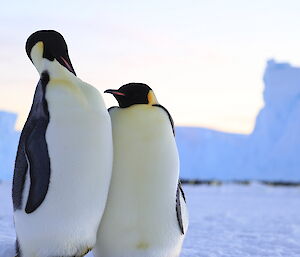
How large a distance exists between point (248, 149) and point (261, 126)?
126 cm

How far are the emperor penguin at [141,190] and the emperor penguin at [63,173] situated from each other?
100 mm

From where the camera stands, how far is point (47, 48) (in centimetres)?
209

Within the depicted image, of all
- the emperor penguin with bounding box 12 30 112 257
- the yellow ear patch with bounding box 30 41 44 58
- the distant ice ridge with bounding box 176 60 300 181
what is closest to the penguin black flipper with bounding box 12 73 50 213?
the emperor penguin with bounding box 12 30 112 257

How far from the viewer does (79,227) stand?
6.28 feet

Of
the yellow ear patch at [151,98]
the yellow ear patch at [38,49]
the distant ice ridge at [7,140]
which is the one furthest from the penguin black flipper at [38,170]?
the distant ice ridge at [7,140]

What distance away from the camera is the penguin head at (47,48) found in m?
2.09

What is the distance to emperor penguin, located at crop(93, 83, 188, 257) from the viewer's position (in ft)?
6.79

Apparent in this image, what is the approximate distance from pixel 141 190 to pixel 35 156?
1.47ft

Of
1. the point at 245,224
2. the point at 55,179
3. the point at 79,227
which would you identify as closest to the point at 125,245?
the point at 79,227

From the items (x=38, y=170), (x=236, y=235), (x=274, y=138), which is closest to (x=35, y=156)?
(x=38, y=170)

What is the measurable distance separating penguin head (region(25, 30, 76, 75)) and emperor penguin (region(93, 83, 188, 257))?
26 centimetres

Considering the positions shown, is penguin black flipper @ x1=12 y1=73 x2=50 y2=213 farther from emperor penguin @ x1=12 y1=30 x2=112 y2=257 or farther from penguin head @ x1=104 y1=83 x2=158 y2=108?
penguin head @ x1=104 y1=83 x2=158 y2=108

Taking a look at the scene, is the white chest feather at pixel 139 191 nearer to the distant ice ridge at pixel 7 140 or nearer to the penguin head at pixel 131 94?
the penguin head at pixel 131 94

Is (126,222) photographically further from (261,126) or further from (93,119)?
(261,126)
